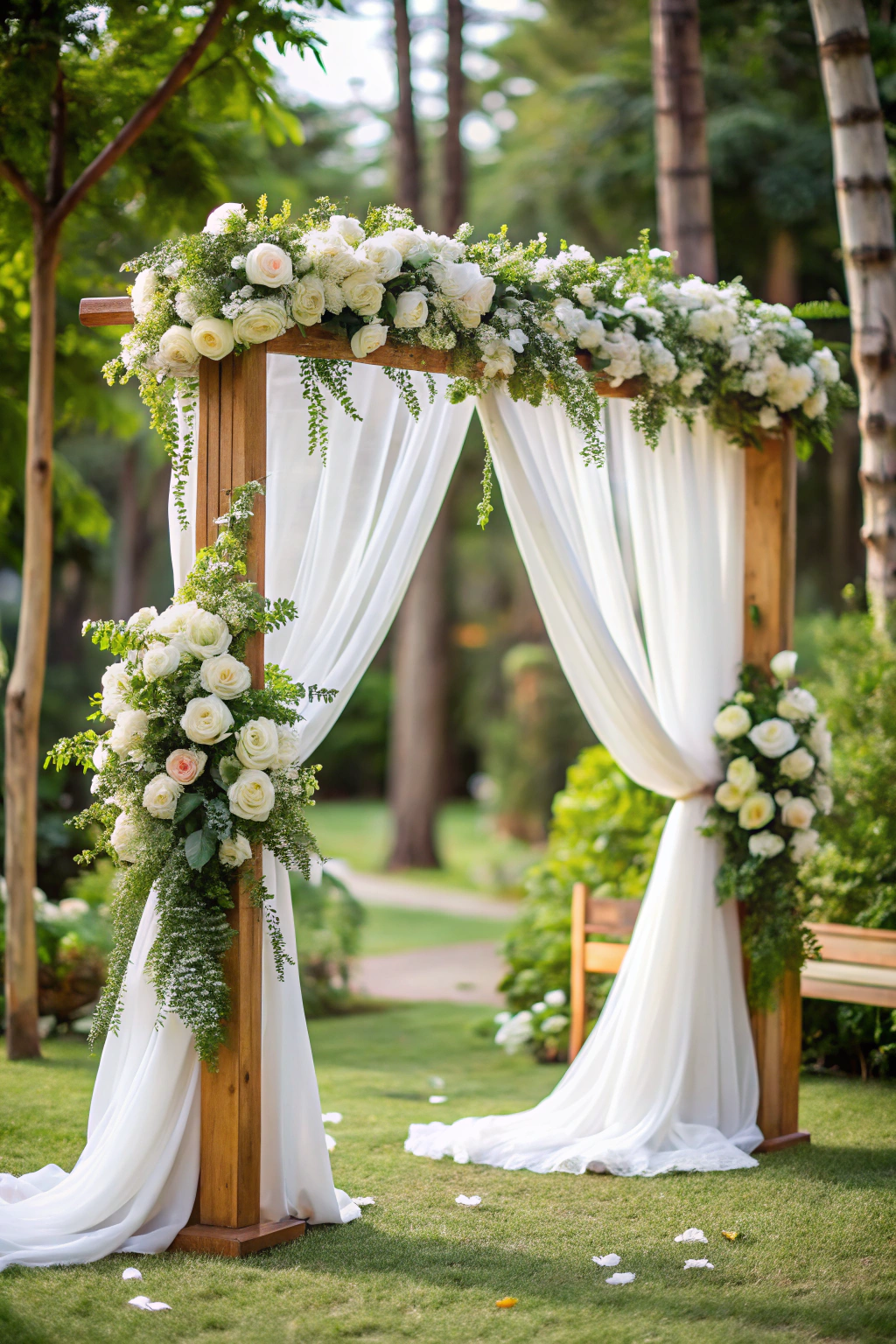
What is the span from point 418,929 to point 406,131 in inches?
285

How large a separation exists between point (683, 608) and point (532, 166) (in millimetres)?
6853

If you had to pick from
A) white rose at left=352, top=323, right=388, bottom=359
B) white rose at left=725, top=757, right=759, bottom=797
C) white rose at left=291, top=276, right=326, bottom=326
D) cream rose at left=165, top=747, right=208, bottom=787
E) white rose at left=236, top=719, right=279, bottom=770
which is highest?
white rose at left=291, top=276, right=326, bottom=326

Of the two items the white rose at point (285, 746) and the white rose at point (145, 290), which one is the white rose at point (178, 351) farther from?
the white rose at point (285, 746)

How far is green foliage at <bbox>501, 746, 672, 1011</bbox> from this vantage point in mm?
6238

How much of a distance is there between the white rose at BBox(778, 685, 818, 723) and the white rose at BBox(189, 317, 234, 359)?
2.27 m

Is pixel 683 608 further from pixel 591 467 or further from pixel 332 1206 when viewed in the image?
Result: pixel 332 1206

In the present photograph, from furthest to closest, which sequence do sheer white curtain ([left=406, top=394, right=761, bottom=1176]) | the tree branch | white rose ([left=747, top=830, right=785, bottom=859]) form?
1. the tree branch
2. white rose ([left=747, top=830, right=785, bottom=859])
3. sheer white curtain ([left=406, top=394, right=761, bottom=1176])

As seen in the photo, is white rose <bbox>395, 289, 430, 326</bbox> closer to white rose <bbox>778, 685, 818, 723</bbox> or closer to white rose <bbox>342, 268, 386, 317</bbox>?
white rose <bbox>342, 268, 386, 317</bbox>

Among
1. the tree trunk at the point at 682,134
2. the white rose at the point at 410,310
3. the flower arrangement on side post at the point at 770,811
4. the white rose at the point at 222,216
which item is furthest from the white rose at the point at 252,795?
the tree trunk at the point at 682,134

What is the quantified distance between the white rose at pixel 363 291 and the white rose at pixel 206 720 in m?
1.16

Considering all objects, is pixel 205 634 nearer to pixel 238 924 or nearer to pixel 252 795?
pixel 252 795

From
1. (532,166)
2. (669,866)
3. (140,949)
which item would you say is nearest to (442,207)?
(532,166)

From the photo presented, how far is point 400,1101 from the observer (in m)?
5.18

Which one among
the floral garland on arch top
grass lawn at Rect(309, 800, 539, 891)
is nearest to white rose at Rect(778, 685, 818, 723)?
the floral garland on arch top
